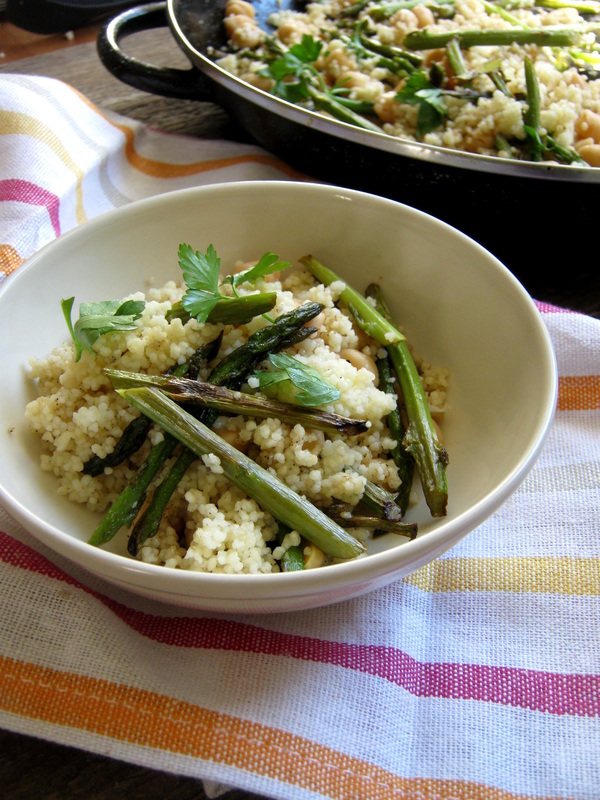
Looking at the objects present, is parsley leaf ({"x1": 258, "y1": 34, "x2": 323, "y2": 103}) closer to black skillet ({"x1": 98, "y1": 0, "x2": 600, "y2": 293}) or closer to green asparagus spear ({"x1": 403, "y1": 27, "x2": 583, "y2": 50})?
black skillet ({"x1": 98, "y1": 0, "x2": 600, "y2": 293})

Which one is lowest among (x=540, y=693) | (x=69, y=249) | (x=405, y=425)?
(x=540, y=693)

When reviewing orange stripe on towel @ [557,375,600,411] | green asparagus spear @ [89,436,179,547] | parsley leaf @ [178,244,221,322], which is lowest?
orange stripe on towel @ [557,375,600,411]

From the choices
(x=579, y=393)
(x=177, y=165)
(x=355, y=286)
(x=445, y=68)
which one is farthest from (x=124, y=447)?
(x=445, y=68)

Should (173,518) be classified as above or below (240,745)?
above

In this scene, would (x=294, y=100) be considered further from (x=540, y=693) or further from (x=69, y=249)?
(x=540, y=693)

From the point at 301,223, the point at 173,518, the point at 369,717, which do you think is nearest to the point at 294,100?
the point at 301,223

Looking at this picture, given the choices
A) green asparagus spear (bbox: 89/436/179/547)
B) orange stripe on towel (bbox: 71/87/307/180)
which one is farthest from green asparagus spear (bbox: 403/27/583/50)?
green asparagus spear (bbox: 89/436/179/547)

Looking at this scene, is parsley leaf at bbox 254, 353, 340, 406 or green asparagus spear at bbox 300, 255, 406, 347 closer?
parsley leaf at bbox 254, 353, 340, 406

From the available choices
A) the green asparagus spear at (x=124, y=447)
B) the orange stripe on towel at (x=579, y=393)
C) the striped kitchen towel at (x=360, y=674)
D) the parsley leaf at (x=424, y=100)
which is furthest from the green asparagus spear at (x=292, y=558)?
the parsley leaf at (x=424, y=100)

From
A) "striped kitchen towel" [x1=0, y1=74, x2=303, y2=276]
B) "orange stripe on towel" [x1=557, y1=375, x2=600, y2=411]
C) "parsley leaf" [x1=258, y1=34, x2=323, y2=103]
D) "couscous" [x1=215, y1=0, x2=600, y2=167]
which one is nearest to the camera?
"orange stripe on towel" [x1=557, y1=375, x2=600, y2=411]
